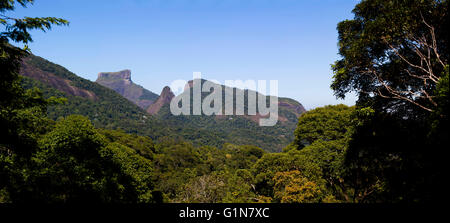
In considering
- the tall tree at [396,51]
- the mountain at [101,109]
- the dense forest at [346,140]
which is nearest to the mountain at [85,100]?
the mountain at [101,109]

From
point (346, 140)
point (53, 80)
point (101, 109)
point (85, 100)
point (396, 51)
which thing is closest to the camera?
point (396, 51)

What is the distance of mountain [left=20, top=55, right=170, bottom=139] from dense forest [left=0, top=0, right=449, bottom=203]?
5129 inches

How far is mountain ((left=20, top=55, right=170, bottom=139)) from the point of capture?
438 feet

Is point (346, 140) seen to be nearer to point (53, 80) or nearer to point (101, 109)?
point (101, 109)

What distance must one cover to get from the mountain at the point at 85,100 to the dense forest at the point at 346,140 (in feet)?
427

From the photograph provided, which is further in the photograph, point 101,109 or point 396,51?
point 101,109

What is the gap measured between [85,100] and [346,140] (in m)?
177

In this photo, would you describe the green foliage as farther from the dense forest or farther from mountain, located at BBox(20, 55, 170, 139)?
mountain, located at BBox(20, 55, 170, 139)

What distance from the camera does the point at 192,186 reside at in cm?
2062

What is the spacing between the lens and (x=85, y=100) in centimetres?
15600

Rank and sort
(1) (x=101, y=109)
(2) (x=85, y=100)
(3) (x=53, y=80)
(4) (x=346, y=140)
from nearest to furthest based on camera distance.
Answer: (4) (x=346, y=140) < (1) (x=101, y=109) < (3) (x=53, y=80) < (2) (x=85, y=100)

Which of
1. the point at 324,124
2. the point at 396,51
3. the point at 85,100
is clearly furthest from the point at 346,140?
the point at 85,100
